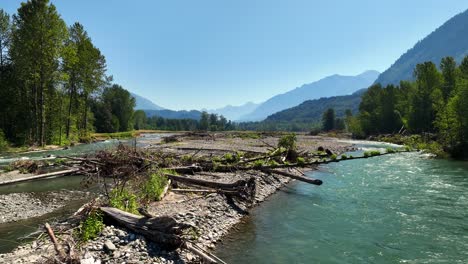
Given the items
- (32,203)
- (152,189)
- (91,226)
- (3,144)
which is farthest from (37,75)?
(91,226)

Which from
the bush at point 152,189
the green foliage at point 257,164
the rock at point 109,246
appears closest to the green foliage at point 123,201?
the bush at point 152,189

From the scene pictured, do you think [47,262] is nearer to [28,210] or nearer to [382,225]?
[28,210]

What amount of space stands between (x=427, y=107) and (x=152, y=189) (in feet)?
283

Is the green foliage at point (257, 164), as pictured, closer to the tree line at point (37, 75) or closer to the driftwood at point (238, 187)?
the driftwood at point (238, 187)

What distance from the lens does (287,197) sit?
2400 centimetres

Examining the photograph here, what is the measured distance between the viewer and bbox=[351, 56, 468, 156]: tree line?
160 feet

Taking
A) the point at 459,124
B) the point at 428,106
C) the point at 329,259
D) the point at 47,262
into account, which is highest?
the point at 428,106

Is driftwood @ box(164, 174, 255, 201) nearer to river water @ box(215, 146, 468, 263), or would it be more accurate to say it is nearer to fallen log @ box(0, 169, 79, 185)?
river water @ box(215, 146, 468, 263)

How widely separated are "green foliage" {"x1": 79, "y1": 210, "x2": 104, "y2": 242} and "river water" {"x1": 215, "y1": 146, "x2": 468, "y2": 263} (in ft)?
15.8

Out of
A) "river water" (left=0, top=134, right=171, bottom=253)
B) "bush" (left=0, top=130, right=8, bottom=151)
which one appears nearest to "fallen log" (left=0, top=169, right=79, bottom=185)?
"river water" (left=0, top=134, right=171, bottom=253)

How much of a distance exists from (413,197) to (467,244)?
897 cm

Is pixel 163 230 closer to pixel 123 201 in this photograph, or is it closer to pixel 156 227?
pixel 156 227

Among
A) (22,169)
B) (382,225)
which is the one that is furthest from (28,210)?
(382,225)

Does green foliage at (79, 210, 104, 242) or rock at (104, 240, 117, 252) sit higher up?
green foliage at (79, 210, 104, 242)
